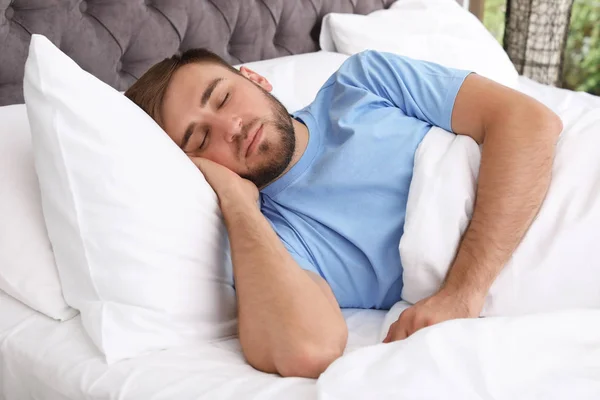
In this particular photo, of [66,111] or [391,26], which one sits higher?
[66,111]

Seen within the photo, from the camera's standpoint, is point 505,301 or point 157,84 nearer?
point 505,301

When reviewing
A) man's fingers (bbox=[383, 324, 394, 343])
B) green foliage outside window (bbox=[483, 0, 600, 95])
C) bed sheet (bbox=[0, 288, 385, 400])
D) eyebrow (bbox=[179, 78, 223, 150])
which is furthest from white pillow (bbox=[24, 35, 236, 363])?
green foliage outside window (bbox=[483, 0, 600, 95])

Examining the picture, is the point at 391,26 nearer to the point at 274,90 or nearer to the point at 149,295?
the point at 274,90

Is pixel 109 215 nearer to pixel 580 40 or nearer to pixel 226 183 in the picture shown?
pixel 226 183

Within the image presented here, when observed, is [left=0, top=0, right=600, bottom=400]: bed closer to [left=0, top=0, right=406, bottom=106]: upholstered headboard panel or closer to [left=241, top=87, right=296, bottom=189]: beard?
[left=0, top=0, right=406, bottom=106]: upholstered headboard panel

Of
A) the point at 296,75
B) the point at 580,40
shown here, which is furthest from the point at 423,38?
the point at 580,40

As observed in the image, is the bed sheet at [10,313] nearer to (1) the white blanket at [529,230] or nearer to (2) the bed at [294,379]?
(2) the bed at [294,379]

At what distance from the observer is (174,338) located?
39.1 inches

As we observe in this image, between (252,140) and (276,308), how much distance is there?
0.39 metres

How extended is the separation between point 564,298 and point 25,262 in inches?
34.5

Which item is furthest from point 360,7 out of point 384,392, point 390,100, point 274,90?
point 384,392

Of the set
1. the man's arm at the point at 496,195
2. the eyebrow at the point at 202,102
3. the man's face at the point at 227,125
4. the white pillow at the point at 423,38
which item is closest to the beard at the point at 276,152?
the man's face at the point at 227,125

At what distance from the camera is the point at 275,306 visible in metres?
0.95

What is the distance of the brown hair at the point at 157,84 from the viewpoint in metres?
1.26
